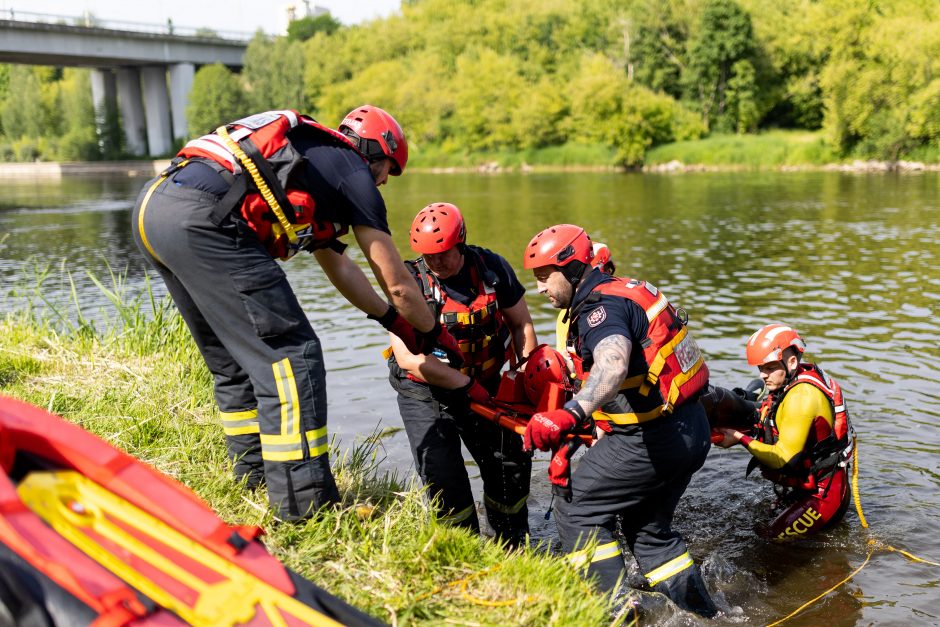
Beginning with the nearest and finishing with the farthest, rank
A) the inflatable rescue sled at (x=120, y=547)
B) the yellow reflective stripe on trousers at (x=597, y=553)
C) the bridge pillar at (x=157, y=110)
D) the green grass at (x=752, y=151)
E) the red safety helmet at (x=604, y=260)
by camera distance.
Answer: the inflatable rescue sled at (x=120, y=547) < the yellow reflective stripe on trousers at (x=597, y=553) < the red safety helmet at (x=604, y=260) < the green grass at (x=752, y=151) < the bridge pillar at (x=157, y=110)

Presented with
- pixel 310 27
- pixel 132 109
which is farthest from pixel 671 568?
pixel 310 27

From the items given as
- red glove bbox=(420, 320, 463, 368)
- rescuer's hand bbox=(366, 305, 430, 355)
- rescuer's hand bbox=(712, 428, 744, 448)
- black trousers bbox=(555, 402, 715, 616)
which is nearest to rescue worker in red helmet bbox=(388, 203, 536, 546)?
red glove bbox=(420, 320, 463, 368)

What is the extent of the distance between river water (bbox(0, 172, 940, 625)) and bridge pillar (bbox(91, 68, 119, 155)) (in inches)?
2064

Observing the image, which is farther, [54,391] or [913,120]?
[913,120]

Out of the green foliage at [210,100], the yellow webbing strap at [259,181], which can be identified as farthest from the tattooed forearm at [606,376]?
the green foliage at [210,100]

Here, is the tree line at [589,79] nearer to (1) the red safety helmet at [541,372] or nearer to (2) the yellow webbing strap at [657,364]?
(1) the red safety helmet at [541,372]

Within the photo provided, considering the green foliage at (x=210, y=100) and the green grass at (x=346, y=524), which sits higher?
the green foliage at (x=210, y=100)

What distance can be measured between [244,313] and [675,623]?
3091 millimetres

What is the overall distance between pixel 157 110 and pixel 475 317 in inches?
3341

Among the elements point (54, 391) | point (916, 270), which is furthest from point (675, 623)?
point (916, 270)

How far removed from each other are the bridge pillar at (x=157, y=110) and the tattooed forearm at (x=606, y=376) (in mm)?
84928

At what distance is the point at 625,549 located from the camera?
20.8 ft

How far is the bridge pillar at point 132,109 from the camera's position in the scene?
3319 inches

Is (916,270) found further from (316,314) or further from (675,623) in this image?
(675,623)
